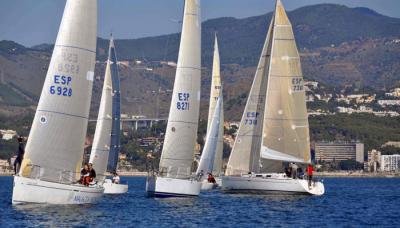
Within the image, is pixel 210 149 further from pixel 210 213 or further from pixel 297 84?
pixel 210 213

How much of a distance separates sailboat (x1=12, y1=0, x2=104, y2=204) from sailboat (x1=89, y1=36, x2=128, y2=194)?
19257 millimetres

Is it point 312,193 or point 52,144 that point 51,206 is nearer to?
point 52,144

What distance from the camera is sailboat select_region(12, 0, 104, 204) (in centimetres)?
3856

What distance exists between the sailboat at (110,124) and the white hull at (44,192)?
1970 centimetres

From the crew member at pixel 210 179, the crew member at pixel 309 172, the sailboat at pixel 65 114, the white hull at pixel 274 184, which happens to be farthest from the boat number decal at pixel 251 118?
the sailboat at pixel 65 114

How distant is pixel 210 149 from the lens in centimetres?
6662

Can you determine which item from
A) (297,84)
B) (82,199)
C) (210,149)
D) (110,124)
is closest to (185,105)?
(297,84)

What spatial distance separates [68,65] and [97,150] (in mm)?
20168

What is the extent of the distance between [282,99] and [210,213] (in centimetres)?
1359

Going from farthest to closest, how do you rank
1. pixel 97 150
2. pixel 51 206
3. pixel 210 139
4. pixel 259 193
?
pixel 210 139
pixel 97 150
pixel 259 193
pixel 51 206

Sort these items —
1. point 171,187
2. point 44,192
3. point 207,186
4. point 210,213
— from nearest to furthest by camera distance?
point 44,192
point 210,213
point 171,187
point 207,186

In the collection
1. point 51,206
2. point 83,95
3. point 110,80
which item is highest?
point 110,80

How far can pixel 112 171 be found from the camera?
60156 mm

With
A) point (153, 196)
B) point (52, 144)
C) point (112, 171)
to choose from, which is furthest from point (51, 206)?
point (112, 171)
